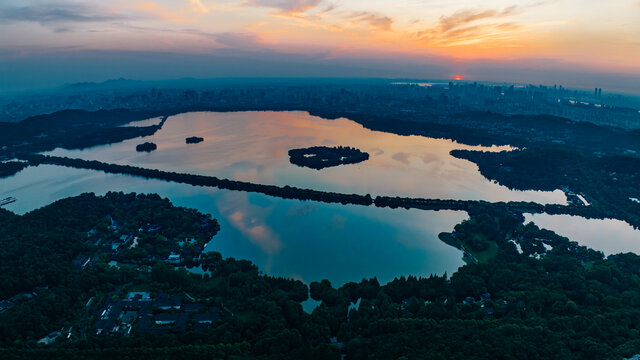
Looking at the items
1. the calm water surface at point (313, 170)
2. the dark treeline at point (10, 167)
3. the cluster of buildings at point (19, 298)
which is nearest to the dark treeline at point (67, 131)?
the calm water surface at point (313, 170)

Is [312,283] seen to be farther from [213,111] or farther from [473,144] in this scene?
[213,111]

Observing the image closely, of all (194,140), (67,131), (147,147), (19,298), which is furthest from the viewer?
(67,131)

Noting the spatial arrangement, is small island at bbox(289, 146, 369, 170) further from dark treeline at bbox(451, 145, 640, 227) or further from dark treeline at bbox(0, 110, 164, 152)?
dark treeline at bbox(0, 110, 164, 152)

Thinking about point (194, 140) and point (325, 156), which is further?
point (194, 140)

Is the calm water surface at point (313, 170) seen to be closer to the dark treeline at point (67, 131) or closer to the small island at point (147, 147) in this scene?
the small island at point (147, 147)

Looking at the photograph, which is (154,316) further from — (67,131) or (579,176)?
(67,131)

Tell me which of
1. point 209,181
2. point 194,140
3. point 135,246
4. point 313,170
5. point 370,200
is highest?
point 194,140

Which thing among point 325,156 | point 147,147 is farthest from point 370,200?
point 147,147

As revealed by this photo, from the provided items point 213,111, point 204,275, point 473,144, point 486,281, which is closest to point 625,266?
point 486,281
